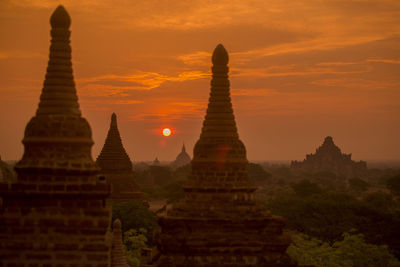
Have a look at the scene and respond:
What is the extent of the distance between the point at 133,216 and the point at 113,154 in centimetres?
572

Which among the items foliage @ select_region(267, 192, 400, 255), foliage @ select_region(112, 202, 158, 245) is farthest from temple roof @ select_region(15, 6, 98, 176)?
foliage @ select_region(267, 192, 400, 255)

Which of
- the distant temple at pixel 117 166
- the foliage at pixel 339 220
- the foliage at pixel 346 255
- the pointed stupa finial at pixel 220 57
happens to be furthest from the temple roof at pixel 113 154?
the pointed stupa finial at pixel 220 57

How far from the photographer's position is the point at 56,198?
707 inches

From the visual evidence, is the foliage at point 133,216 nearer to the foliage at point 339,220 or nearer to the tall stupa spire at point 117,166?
the tall stupa spire at point 117,166

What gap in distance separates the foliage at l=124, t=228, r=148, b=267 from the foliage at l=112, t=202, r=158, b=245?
0.68 m

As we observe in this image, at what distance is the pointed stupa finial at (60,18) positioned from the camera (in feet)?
62.0

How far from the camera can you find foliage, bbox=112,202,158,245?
172 ft

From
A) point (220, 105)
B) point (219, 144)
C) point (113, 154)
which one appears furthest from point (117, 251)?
point (113, 154)

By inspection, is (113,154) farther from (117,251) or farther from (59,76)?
(59,76)

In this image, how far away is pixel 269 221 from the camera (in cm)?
2014

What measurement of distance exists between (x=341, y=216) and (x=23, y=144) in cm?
5246

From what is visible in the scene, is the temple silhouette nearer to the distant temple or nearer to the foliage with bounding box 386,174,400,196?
the distant temple

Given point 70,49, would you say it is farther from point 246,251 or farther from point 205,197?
point 246,251

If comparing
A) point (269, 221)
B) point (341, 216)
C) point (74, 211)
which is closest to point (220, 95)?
point (269, 221)
